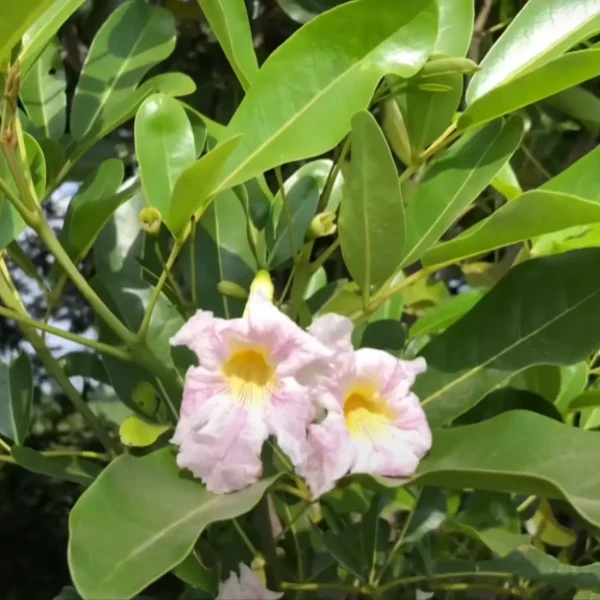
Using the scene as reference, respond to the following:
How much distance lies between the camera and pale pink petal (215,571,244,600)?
542mm

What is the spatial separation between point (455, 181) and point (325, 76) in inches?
4.9

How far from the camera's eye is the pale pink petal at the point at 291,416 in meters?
0.42

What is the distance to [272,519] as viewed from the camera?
608mm

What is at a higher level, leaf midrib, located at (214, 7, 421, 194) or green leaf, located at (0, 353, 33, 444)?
leaf midrib, located at (214, 7, 421, 194)

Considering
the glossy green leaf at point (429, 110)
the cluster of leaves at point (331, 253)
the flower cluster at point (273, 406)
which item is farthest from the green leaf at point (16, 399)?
the glossy green leaf at point (429, 110)

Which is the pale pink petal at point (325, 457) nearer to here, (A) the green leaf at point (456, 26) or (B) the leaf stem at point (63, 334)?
(B) the leaf stem at point (63, 334)

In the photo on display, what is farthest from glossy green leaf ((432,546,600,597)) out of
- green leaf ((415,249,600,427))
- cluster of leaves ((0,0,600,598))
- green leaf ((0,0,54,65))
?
green leaf ((0,0,54,65))

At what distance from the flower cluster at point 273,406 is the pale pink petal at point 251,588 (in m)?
0.15

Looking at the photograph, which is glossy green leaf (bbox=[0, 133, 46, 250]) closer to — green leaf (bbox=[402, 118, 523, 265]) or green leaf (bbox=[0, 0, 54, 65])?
green leaf (bbox=[0, 0, 54, 65])

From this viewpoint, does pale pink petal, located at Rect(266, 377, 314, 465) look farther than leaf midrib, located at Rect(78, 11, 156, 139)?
No

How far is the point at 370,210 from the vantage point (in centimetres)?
46

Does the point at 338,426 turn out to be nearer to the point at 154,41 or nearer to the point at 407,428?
the point at 407,428

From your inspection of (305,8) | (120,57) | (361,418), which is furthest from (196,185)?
(305,8)

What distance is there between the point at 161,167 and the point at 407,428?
212 mm
